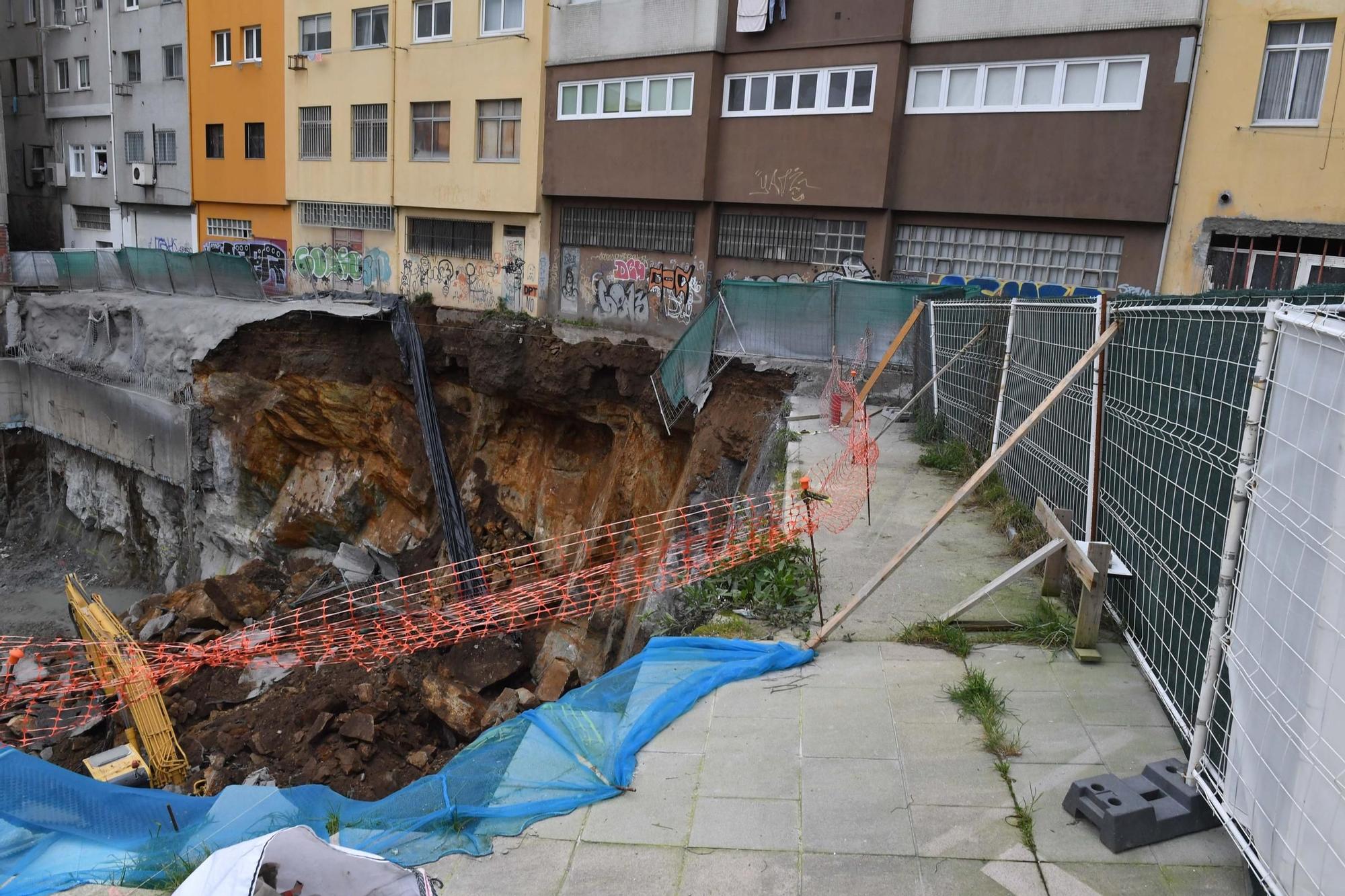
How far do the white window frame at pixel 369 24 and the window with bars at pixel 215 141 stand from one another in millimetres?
6118

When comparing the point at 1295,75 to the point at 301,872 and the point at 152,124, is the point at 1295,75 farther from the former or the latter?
the point at 152,124

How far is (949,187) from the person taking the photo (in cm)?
1645

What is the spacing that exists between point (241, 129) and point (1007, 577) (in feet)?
92.1

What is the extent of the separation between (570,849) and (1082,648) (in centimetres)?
300

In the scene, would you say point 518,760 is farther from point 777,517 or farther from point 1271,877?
point 777,517

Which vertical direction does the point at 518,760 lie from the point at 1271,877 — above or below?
below

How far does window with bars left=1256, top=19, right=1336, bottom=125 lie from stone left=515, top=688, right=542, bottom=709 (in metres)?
13.2

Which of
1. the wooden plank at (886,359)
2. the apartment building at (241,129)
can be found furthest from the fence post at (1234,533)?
the apartment building at (241,129)

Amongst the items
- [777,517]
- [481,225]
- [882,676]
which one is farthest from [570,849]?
[481,225]

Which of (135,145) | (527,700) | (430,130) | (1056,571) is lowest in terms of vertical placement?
(527,700)

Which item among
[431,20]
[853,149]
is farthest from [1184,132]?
[431,20]

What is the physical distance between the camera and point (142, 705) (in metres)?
10.8

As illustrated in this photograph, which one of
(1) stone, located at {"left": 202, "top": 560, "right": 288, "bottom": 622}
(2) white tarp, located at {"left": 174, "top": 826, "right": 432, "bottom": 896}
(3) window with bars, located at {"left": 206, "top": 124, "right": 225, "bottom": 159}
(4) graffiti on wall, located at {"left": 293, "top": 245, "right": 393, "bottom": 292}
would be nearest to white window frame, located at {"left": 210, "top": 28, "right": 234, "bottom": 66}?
(3) window with bars, located at {"left": 206, "top": 124, "right": 225, "bottom": 159}

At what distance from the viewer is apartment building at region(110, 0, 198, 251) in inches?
1125
